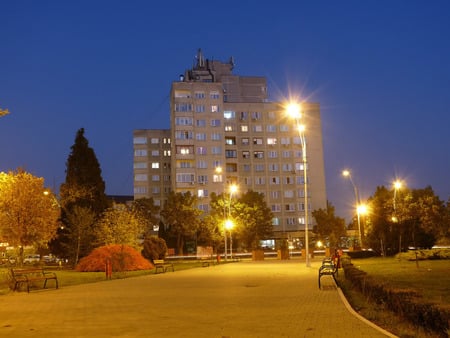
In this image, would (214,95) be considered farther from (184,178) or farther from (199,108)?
(184,178)

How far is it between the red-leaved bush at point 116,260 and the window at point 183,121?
54361 mm

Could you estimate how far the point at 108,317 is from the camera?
11.3 metres

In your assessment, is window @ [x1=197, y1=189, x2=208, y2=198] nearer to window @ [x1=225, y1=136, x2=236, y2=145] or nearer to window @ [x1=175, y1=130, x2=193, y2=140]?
window @ [x1=175, y1=130, x2=193, y2=140]

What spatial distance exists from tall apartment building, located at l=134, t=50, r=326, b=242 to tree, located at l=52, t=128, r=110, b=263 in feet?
128

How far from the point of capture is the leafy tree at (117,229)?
43.5m

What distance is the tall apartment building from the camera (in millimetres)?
87812

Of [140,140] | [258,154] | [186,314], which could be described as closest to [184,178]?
[258,154]

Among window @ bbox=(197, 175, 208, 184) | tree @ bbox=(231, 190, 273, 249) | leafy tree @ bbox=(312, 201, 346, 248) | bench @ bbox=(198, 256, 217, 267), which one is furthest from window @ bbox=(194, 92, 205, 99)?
bench @ bbox=(198, 256, 217, 267)

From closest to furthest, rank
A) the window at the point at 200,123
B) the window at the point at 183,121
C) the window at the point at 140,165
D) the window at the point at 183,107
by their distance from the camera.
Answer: the window at the point at 183,121
the window at the point at 183,107
the window at the point at 200,123
the window at the point at 140,165

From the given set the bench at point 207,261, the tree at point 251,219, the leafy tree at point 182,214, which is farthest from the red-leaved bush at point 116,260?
the leafy tree at point 182,214

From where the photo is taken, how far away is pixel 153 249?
44.1 meters

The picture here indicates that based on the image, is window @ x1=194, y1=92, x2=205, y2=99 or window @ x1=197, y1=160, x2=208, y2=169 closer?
window @ x1=197, y1=160, x2=208, y2=169

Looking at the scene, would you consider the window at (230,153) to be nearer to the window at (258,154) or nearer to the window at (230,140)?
the window at (230,140)

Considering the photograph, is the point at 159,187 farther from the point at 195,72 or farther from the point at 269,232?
the point at 269,232
